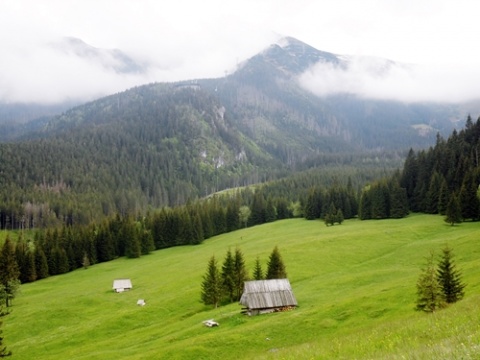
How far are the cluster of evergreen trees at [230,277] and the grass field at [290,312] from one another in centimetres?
274

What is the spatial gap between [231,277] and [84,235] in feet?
280

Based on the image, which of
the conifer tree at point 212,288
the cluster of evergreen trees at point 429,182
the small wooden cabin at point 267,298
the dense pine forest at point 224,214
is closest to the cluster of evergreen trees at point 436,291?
the small wooden cabin at point 267,298

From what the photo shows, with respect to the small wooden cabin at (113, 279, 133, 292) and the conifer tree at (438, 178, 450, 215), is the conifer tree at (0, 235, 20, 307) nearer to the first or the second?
the small wooden cabin at (113, 279, 133, 292)

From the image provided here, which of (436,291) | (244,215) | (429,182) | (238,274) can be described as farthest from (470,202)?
(244,215)

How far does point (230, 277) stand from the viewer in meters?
69.3

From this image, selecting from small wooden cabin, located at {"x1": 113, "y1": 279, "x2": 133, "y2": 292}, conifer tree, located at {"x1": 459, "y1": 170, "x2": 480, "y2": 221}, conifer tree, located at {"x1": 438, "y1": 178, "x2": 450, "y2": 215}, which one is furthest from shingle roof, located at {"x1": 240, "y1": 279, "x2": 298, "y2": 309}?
conifer tree, located at {"x1": 438, "y1": 178, "x2": 450, "y2": 215}

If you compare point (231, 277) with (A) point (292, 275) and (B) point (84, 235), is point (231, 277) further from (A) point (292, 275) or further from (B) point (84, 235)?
(B) point (84, 235)

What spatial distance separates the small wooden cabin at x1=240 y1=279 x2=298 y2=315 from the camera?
55.4 metres

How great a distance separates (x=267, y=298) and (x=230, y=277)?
14.0 meters

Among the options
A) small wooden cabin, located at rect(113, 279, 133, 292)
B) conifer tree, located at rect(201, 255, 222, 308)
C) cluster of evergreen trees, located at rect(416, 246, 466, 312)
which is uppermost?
cluster of evergreen trees, located at rect(416, 246, 466, 312)

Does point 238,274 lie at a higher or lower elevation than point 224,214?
lower

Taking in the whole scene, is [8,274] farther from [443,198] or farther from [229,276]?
[443,198]

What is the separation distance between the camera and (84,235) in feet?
454

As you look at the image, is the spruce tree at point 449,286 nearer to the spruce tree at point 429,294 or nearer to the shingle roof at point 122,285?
the spruce tree at point 429,294
